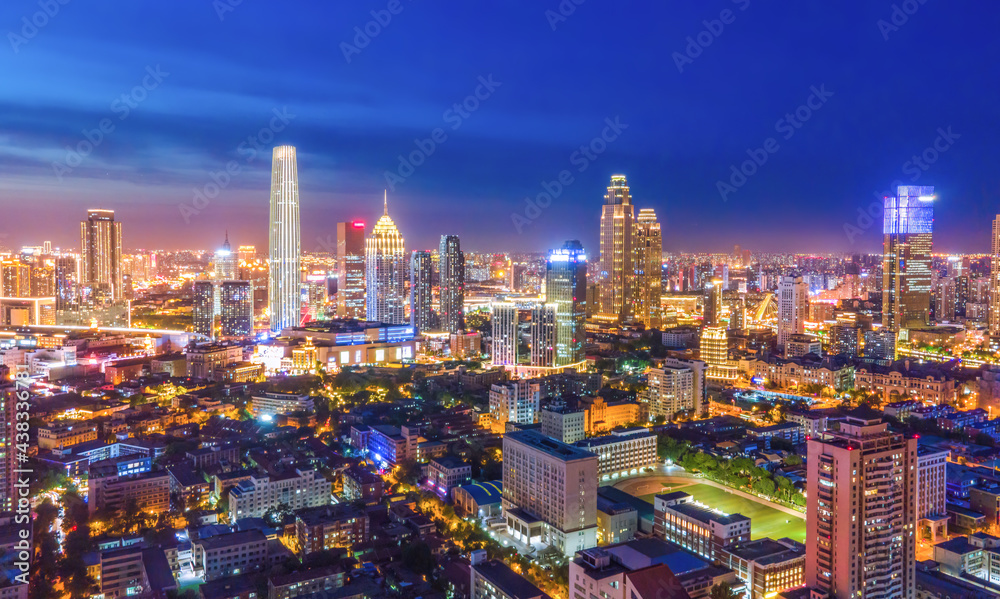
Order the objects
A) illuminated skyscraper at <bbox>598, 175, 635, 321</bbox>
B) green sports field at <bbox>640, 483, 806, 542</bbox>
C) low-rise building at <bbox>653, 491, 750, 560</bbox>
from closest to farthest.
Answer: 1. low-rise building at <bbox>653, 491, 750, 560</bbox>
2. green sports field at <bbox>640, 483, 806, 542</bbox>
3. illuminated skyscraper at <bbox>598, 175, 635, 321</bbox>

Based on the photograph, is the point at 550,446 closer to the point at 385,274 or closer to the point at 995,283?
the point at 385,274

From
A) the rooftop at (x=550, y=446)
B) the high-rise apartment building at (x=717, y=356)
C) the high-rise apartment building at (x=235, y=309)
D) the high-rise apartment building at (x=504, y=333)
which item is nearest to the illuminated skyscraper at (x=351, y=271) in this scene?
the high-rise apartment building at (x=235, y=309)

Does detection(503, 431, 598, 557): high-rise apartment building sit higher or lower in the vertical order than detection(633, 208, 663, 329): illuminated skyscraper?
lower

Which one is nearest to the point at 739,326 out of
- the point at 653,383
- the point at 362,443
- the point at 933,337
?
the point at 933,337

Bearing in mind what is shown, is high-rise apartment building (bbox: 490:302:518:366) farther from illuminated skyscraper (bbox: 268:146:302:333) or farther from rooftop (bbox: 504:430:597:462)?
rooftop (bbox: 504:430:597:462)

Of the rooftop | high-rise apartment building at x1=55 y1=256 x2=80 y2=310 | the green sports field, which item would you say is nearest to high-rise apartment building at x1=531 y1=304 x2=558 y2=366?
the green sports field

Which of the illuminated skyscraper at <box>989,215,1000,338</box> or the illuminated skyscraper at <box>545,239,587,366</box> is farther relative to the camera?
the illuminated skyscraper at <box>989,215,1000,338</box>

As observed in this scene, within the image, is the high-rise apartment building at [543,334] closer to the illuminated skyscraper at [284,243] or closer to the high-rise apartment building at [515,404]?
the high-rise apartment building at [515,404]
